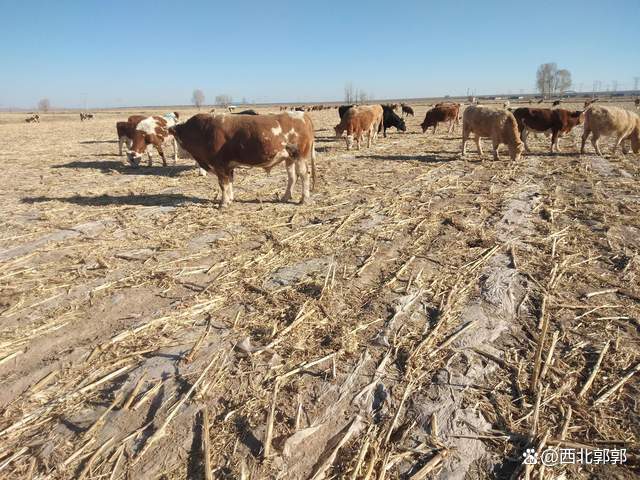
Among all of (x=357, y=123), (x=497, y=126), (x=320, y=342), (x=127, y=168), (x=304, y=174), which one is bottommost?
(x=320, y=342)

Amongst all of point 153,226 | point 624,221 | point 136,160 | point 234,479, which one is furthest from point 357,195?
point 136,160

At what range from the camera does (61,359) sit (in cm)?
345

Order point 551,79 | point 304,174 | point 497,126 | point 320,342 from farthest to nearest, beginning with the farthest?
point 551,79, point 497,126, point 304,174, point 320,342

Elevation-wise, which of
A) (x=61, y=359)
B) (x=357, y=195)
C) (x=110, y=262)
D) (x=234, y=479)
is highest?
(x=357, y=195)

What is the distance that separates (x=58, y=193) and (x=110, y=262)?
6.12 m

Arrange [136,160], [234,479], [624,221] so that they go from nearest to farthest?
[234,479], [624,221], [136,160]

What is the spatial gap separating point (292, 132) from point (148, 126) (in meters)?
8.05

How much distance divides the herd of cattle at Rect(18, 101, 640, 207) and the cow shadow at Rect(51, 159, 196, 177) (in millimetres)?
407

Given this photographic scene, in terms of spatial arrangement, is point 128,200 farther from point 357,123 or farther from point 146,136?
point 357,123

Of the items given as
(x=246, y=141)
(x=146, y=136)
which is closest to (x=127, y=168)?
(x=146, y=136)

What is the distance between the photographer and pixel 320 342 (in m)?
3.66

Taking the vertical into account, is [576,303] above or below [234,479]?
above

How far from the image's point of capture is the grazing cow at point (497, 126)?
43.2 feet

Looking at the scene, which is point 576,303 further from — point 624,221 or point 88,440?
point 88,440
